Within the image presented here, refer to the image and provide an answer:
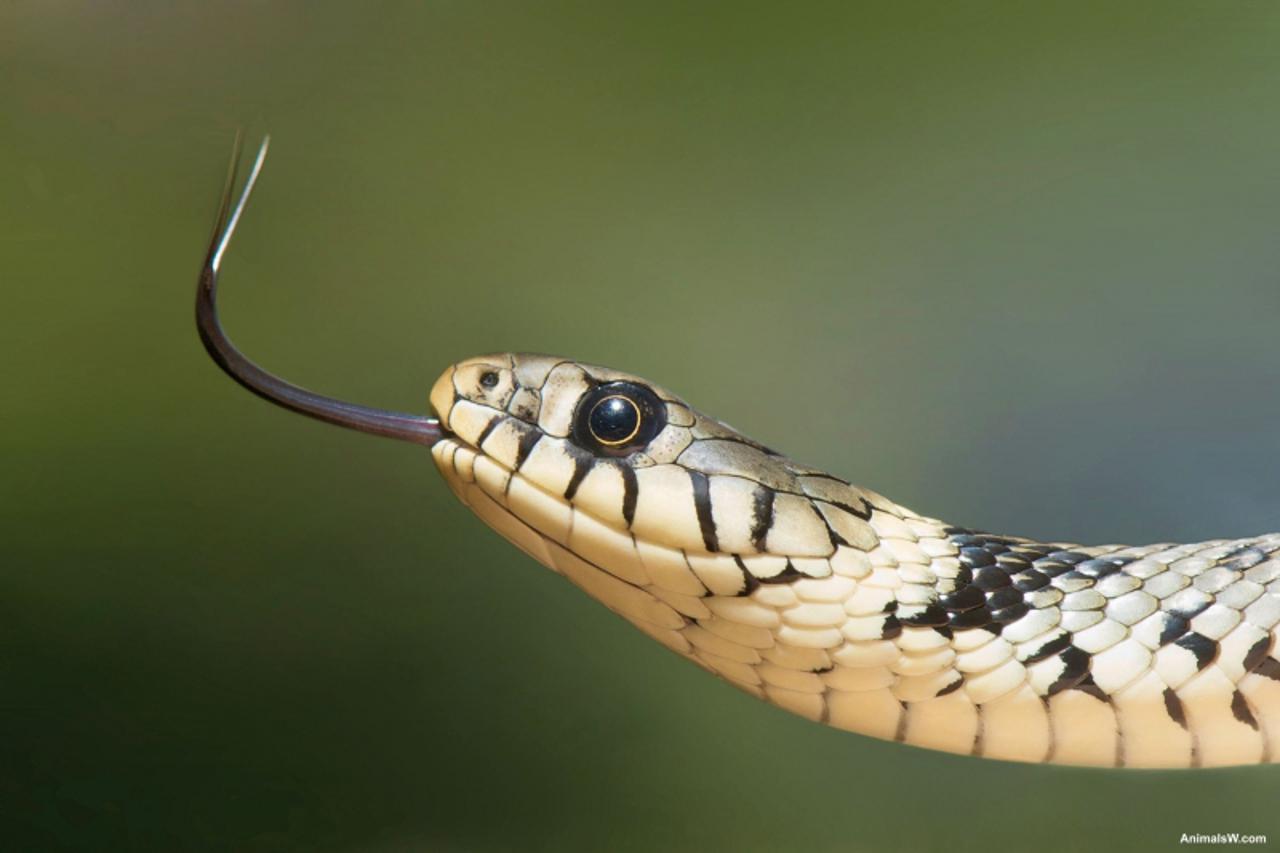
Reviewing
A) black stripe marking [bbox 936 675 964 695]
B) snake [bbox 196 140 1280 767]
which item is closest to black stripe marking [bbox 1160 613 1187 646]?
snake [bbox 196 140 1280 767]

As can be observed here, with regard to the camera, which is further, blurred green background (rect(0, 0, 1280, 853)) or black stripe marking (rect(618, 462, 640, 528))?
blurred green background (rect(0, 0, 1280, 853))

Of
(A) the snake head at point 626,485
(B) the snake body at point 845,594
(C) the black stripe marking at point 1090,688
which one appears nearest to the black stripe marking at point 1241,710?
(B) the snake body at point 845,594

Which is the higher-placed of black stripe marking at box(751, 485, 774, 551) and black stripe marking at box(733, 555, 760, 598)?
black stripe marking at box(751, 485, 774, 551)

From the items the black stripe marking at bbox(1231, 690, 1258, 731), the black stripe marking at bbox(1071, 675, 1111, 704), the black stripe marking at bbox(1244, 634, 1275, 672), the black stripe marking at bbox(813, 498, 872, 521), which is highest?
the black stripe marking at bbox(813, 498, 872, 521)

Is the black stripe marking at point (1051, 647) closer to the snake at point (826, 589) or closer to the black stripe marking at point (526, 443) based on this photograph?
the snake at point (826, 589)

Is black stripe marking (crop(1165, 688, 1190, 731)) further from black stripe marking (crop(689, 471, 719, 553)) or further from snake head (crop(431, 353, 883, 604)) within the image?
black stripe marking (crop(689, 471, 719, 553))

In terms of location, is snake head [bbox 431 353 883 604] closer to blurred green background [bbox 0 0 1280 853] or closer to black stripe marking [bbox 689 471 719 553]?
black stripe marking [bbox 689 471 719 553]
